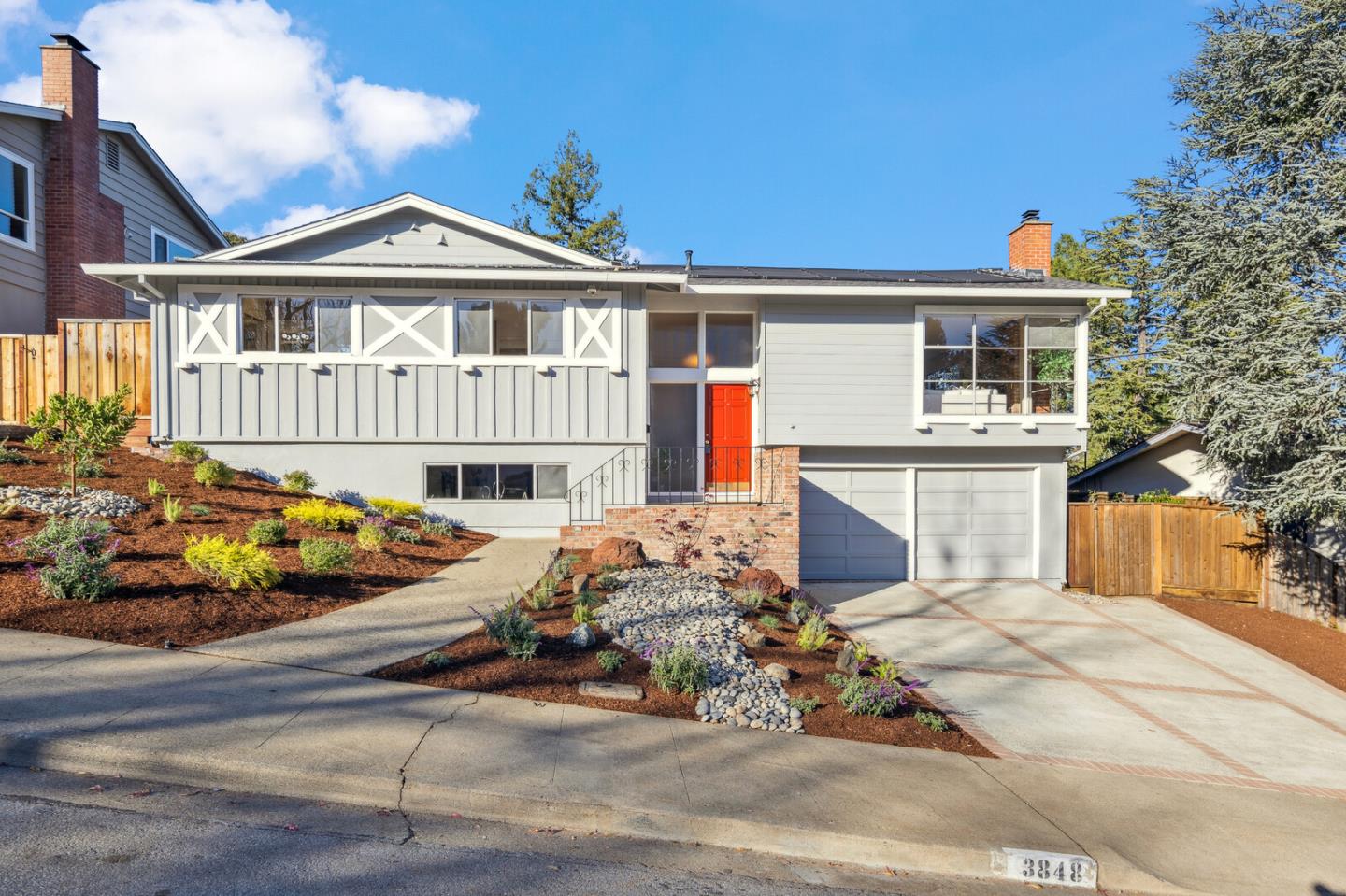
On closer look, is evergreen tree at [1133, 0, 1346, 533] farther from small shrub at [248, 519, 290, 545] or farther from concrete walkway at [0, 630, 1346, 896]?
small shrub at [248, 519, 290, 545]

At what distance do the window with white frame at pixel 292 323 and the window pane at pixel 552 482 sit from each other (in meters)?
4.03

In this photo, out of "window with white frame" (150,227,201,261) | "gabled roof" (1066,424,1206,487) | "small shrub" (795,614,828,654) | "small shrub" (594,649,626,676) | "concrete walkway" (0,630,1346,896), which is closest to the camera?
"concrete walkway" (0,630,1346,896)

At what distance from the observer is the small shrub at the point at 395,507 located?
12.0m

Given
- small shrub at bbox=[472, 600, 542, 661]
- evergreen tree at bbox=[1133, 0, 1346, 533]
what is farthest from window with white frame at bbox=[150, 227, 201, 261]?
evergreen tree at bbox=[1133, 0, 1346, 533]

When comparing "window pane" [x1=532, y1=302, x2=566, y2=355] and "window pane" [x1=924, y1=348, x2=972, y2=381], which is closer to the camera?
"window pane" [x1=532, y1=302, x2=566, y2=355]

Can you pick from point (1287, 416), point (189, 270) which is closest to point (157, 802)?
point (189, 270)

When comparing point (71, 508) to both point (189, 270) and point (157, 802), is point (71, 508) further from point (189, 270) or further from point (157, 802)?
point (157, 802)

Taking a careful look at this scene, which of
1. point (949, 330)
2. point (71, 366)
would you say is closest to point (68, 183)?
point (71, 366)

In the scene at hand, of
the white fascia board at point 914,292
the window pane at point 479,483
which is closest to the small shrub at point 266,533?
the window pane at point 479,483

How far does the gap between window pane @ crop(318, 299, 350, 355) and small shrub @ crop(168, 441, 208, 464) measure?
2.60 meters

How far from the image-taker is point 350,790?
14.4 feet

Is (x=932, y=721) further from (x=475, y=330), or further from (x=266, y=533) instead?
(x=475, y=330)

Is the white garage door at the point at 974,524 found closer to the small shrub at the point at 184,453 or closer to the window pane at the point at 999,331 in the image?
the window pane at the point at 999,331

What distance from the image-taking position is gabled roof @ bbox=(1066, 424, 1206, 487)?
14.1 m
